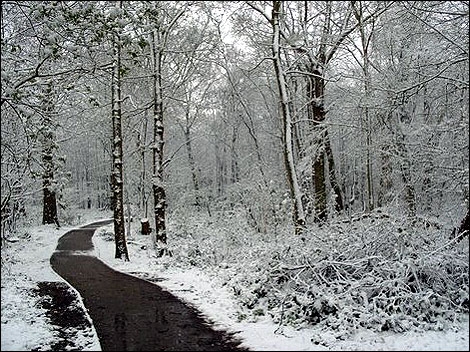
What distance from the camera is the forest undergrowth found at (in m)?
7.11

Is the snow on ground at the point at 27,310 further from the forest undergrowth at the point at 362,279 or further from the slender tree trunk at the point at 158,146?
the slender tree trunk at the point at 158,146

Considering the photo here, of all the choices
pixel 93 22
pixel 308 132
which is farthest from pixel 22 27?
pixel 308 132

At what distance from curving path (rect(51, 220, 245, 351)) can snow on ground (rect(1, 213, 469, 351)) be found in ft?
0.99

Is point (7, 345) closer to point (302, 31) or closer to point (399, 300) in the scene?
point (399, 300)

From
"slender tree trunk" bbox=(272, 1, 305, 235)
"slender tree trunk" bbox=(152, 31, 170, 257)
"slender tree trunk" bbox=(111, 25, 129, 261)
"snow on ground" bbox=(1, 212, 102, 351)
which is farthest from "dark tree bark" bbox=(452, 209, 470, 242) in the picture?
"slender tree trunk" bbox=(111, 25, 129, 261)

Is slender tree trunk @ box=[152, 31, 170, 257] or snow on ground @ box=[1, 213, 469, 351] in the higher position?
slender tree trunk @ box=[152, 31, 170, 257]

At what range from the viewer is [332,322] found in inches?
285

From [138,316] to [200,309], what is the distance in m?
1.33

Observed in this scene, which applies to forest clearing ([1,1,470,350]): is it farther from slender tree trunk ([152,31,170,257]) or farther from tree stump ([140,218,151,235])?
tree stump ([140,218,151,235])

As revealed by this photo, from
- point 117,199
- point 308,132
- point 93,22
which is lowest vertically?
point 117,199

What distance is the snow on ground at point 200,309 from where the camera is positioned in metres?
6.42

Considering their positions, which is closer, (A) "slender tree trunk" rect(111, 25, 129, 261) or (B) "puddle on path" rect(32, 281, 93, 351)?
(B) "puddle on path" rect(32, 281, 93, 351)

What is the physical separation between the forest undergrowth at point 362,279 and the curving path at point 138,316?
4.05 feet

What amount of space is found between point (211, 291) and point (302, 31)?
33.6ft
